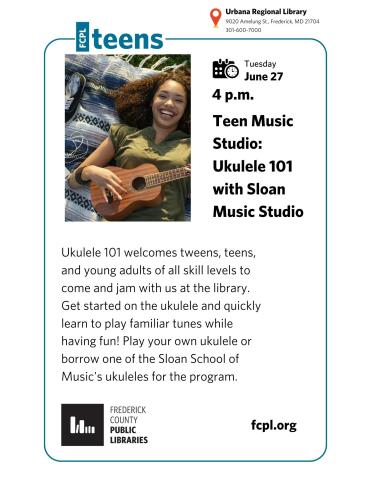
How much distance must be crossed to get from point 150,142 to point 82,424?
60.9 inches

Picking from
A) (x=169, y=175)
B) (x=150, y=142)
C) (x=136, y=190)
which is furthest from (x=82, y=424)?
(x=150, y=142)

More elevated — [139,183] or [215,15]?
[215,15]

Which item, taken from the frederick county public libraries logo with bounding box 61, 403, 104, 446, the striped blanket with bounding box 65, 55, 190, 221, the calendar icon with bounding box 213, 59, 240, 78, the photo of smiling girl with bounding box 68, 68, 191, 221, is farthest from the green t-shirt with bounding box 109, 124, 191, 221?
the frederick county public libraries logo with bounding box 61, 403, 104, 446

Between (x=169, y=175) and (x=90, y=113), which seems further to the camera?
(x=90, y=113)

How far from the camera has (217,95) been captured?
3.52 m

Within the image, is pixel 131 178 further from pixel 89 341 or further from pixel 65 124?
pixel 89 341

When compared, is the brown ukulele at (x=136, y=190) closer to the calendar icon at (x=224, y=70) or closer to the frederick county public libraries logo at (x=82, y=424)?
the calendar icon at (x=224, y=70)

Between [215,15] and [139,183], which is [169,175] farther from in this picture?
[215,15]

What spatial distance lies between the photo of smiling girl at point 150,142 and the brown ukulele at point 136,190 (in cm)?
2

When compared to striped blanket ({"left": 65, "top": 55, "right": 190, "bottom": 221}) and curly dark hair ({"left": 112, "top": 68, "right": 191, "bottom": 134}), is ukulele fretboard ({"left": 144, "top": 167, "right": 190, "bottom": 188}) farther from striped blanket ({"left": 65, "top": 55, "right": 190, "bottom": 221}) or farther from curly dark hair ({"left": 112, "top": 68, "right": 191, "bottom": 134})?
striped blanket ({"left": 65, "top": 55, "right": 190, "bottom": 221})

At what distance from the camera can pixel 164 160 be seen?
3539mm

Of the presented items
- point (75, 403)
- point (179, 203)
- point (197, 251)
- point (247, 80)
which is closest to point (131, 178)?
point (179, 203)

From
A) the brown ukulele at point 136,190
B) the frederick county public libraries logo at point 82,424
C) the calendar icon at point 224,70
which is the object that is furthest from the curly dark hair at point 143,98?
the frederick county public libraries logo at point 82,424

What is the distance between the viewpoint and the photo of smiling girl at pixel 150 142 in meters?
3.53
